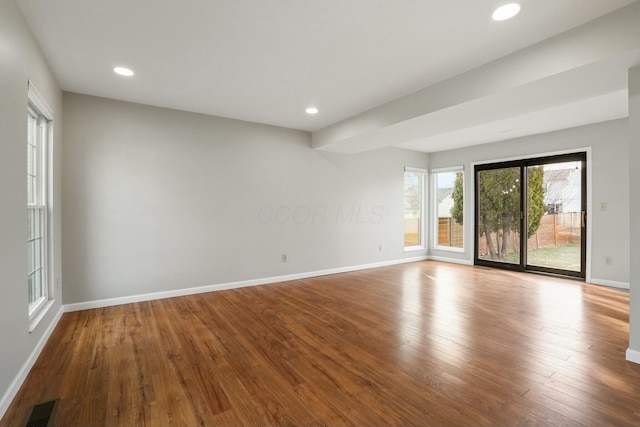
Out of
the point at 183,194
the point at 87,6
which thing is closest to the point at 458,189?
the point at 183,194

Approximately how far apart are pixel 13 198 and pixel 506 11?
354 cm

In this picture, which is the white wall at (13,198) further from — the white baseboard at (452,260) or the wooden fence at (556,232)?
the wooden fence at (556,232)

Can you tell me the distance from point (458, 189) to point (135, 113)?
6.31 meters

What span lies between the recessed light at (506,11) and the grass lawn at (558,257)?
4.60m

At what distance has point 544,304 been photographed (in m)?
3.66

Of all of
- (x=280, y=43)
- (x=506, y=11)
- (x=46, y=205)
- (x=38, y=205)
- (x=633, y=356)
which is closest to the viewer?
(x=506, y=11)

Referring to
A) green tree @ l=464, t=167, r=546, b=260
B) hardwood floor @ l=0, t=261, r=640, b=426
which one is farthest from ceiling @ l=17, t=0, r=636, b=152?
hardwood floor @ l=0, t=261, r=640, b=426

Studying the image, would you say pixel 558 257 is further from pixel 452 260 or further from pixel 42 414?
pixel 42 414

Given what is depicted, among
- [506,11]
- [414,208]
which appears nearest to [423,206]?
[414,208]

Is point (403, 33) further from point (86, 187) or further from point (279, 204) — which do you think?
point (86, 187)

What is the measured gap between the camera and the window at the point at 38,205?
8.85 ft

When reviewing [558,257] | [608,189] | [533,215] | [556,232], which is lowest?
[558,257]

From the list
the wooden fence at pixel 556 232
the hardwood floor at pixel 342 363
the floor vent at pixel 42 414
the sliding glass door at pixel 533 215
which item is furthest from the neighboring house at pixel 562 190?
the floor vent at pixel 42 414

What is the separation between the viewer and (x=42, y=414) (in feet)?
5.61
